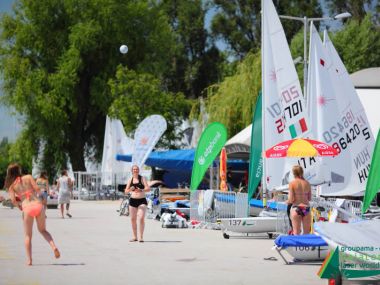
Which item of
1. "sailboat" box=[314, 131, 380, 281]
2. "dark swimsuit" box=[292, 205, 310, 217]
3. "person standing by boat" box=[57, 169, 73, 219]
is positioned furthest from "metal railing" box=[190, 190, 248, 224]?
"sailboat" box=[314, 131, 380, 281]

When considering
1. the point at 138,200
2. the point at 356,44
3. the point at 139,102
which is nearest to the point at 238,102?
the point at 139,102

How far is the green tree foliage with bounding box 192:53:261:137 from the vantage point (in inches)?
1761

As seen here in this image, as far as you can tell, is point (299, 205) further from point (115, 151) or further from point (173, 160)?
point (115, 151)

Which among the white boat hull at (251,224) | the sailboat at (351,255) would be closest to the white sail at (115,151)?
the white boat hull at (251,224)

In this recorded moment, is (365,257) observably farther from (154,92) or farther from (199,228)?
(154,92)

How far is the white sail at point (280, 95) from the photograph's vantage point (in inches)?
832

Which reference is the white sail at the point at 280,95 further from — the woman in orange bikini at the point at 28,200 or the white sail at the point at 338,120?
the woman in orange bikini at the point at 28,200

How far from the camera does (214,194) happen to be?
79.0 ft

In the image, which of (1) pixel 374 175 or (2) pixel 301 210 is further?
(2) pixel 301 210

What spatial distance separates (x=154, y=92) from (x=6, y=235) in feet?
93.0

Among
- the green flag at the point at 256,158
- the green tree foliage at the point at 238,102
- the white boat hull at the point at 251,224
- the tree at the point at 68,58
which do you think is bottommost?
the white boat hull at the point at 251,224

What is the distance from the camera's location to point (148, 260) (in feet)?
49.6

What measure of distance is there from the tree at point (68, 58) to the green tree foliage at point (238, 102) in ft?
33.7

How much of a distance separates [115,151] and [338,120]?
28360 millimetres
